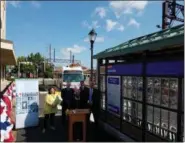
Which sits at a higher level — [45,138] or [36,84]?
[36,84]

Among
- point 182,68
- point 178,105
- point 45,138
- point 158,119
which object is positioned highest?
point 182,68

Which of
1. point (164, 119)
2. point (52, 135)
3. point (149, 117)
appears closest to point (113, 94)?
point (52, 135)

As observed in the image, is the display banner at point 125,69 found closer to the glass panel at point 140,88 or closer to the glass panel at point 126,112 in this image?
the glass panel at point 140,88

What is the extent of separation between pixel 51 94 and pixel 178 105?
207 inches

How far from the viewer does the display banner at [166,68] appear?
5.95 meters

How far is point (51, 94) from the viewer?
10203 mm

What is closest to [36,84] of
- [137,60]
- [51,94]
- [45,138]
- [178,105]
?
[51,94]

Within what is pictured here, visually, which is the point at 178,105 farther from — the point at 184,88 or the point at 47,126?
the point at 47,126

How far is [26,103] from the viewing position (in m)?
10.9

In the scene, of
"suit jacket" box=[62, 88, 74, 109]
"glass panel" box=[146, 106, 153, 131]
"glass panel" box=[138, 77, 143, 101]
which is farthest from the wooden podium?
"suit jacket" box=[62, 88, 74, 109]

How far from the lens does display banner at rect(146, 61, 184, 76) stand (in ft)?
19.5

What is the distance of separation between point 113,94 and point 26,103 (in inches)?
136

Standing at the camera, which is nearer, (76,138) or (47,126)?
(76,138)

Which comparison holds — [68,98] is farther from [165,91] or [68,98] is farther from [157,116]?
[165,91]
